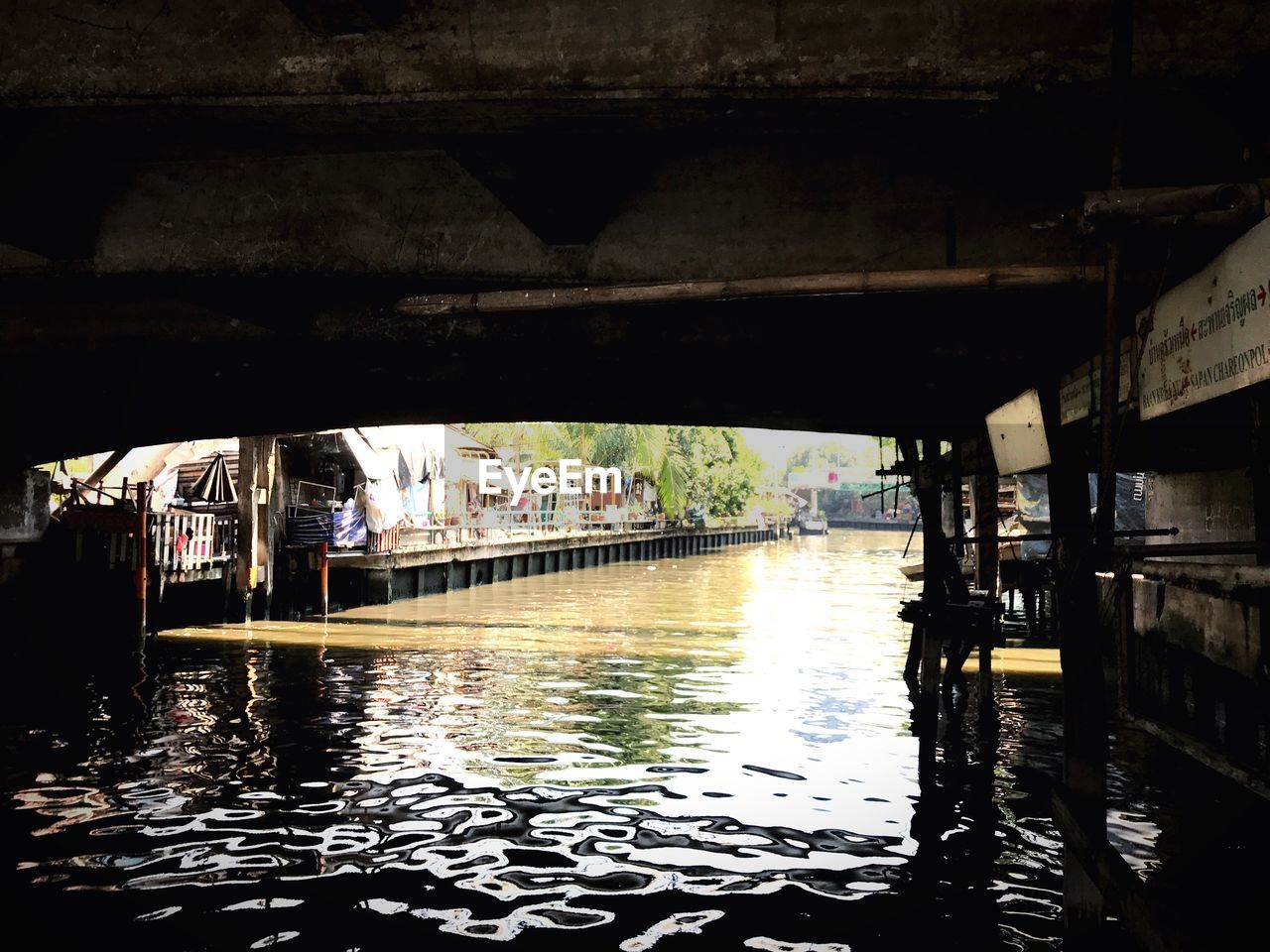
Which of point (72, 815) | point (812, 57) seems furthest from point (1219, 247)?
point (72, 815)

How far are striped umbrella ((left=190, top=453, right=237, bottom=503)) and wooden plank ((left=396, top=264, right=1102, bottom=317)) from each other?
20929 mm

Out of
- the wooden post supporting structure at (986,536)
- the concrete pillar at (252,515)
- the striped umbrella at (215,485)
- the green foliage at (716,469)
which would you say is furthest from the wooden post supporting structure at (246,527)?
the green foliage at (716,469)

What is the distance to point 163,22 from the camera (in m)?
4.76

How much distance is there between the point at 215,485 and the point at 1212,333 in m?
24.1

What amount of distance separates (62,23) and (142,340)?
12.0ft

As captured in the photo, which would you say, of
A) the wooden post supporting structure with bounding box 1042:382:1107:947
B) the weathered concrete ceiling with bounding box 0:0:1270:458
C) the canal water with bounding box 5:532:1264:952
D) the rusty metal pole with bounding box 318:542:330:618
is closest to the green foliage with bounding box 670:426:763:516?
the rusty metal pole with bounding box 318:542:330:618

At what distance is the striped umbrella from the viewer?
2489 centimetres

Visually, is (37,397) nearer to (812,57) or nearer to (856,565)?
(812,57)

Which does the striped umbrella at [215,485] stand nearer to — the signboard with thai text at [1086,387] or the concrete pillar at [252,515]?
the concrete pillar at [252,515]

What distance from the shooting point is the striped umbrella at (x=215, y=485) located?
2489 cm

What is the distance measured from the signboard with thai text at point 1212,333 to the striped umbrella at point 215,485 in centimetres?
2310

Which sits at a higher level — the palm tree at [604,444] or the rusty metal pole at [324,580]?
the palm tree at [604,444]

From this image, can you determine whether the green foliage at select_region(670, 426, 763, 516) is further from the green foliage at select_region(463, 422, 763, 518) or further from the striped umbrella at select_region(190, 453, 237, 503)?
the striped umbrella at select_region(190, 453, 237, 503)

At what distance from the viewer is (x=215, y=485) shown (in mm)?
25328
